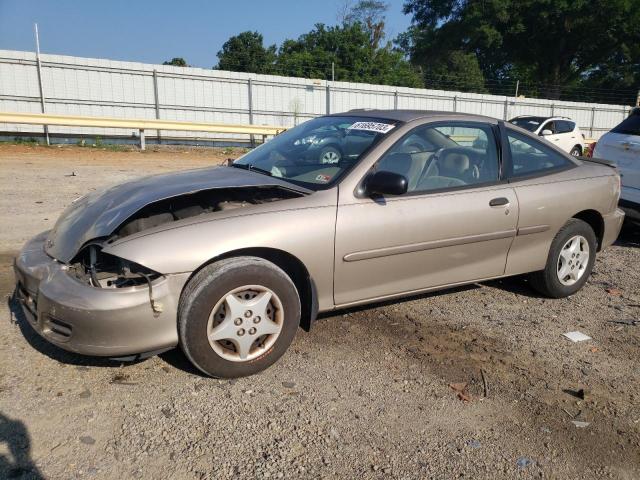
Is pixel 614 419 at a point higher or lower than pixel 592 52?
lower

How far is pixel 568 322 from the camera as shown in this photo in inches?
170

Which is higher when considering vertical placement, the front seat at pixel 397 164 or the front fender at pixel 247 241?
the front seat at pixel 397 164

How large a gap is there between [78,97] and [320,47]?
30225 mm

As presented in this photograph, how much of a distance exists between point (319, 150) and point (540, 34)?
42.3 m

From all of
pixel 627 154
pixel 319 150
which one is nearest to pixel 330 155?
pixel 319 150

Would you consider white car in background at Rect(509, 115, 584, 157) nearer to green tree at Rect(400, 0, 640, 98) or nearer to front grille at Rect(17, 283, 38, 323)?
front grille at Rect(17, 283, 38, 323)

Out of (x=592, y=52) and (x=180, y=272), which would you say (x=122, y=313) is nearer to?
(x=180, y=272)

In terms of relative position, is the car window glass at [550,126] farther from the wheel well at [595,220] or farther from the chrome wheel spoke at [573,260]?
the chrome wheel spoke at [573,260]

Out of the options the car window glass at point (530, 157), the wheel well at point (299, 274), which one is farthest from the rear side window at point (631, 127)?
the wheel well at point (299, 274)

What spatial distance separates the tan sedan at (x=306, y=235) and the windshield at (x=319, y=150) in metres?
0.02

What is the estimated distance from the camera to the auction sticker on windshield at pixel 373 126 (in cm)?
399

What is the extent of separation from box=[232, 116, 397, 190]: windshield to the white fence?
14519 mm

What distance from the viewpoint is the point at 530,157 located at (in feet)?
14.9

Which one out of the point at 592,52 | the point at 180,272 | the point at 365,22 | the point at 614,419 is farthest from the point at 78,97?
the point at 365,22
